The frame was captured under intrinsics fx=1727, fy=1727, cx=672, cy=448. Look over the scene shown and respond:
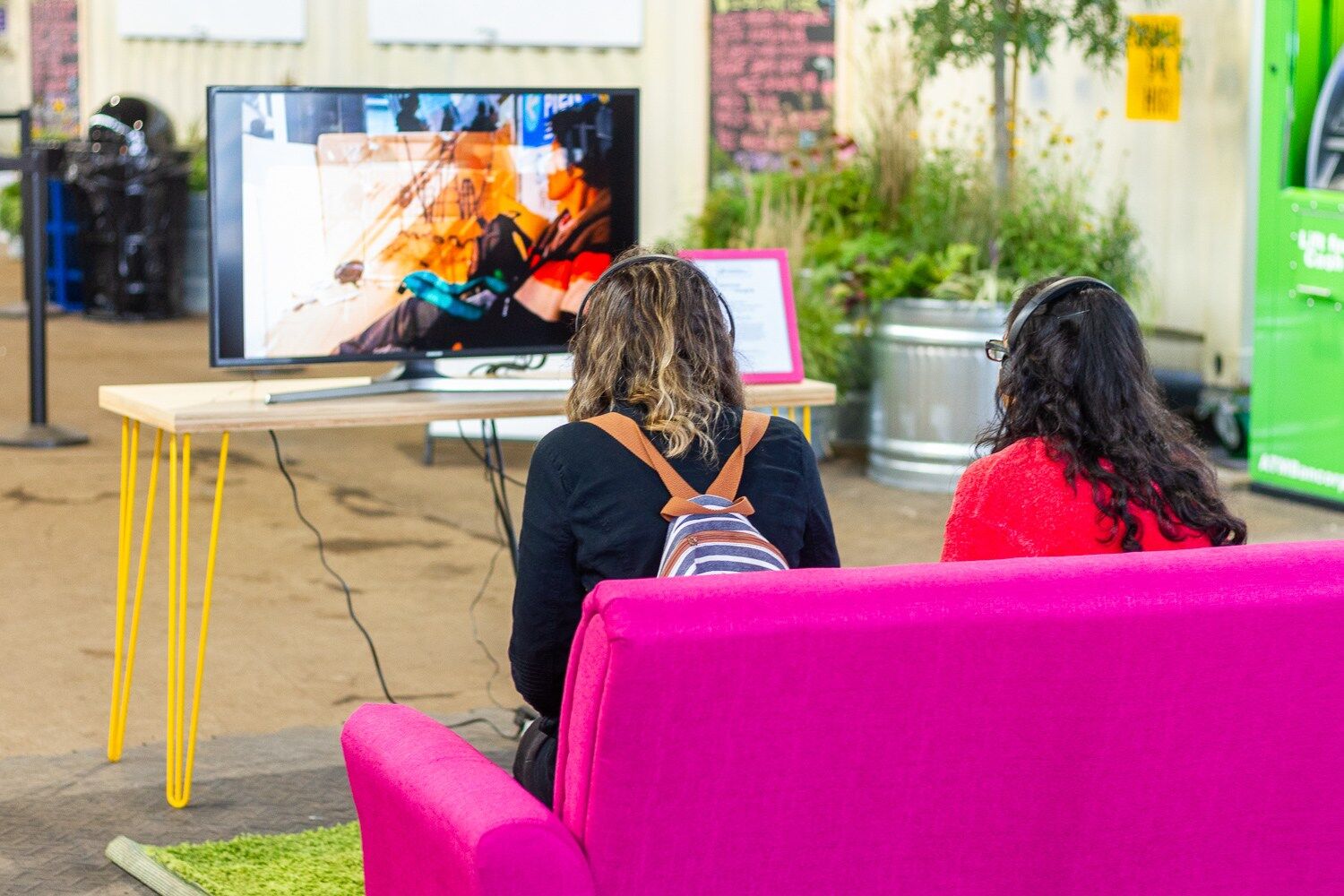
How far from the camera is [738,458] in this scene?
92.2 inches

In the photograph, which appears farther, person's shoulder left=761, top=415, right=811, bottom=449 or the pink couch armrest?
person's shoulder left=761, top=415, right=811, bottom=449

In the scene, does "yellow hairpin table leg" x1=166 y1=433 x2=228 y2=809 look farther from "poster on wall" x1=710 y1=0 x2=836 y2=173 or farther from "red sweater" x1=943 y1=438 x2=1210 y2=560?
"poster on wall" x1=710 y1=0 x2=836 y2=173

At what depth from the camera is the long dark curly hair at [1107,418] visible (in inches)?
86.2

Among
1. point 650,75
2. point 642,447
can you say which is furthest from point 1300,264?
point 650,75

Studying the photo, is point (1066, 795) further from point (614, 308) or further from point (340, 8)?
point (340, 8)

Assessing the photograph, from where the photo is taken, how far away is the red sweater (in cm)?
218

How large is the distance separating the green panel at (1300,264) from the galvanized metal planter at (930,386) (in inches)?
38.6

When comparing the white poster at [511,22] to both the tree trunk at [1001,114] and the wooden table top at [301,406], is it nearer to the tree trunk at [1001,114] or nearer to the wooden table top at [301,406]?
the tree trunk at [1001,114]

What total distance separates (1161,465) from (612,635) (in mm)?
973

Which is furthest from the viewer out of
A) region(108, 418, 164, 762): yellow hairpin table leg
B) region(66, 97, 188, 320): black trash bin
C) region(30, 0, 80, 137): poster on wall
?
region(30, 0, 80, 137): poster on wall

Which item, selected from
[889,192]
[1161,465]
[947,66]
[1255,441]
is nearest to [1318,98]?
[1255,441]

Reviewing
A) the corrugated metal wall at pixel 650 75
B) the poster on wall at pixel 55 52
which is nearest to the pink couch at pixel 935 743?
the corrugated metal wall at pixel 650 75

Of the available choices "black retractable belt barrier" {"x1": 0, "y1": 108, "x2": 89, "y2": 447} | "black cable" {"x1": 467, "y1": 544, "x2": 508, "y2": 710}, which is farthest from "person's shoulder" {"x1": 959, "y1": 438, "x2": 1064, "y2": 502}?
"black retractable belt barrier" {"x1": 0, "y1": 108, "x2": 89, "y2": 447}

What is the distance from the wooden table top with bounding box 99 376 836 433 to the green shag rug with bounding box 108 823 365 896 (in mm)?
734
